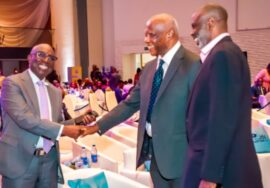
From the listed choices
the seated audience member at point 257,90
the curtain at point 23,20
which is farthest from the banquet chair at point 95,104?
the curtain at point 23,20

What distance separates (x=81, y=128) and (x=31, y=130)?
524 millimetres

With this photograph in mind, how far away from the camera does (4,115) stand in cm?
334

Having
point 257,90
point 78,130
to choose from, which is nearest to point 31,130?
point 78,130

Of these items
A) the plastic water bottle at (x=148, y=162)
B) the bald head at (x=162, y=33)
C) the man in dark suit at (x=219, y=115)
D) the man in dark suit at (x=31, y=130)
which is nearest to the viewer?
the man in dark suit at (x=219, y=115)

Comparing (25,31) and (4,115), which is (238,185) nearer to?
(4,115)

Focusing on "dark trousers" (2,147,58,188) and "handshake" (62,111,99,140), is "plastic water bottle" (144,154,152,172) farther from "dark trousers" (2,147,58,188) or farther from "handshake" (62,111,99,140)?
"dark trousers" (2,147,58,188)

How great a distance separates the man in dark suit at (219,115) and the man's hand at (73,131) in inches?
55.2

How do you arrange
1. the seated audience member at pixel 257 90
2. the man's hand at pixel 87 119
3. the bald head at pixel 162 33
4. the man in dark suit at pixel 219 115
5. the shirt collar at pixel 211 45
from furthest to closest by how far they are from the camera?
the seated audience member at pixel 257 90 → the man's hand at pixel 87 119 → the bald head at pixel 162 33 → the shirt collar at pixel 211 45 → the man in dark suit at pixel 219 115

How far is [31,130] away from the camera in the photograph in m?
3.20

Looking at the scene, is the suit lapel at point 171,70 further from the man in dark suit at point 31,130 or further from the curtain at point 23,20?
the curtain at point 23,20

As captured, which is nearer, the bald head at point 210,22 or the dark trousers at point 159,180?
the bald head at point 210,22

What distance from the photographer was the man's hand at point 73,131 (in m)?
3.41

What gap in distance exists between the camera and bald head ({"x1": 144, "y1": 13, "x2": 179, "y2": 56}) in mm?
2828

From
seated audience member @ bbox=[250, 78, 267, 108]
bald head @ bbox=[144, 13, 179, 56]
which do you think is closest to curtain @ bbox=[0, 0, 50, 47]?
seated audience member @ bbox=[250, 78, 267, 108]
